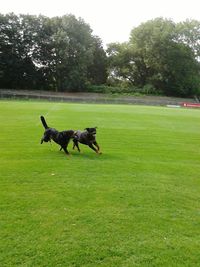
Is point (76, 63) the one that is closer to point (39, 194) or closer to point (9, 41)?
point (9, 41)

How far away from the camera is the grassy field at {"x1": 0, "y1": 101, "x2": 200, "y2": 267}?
5008 mm

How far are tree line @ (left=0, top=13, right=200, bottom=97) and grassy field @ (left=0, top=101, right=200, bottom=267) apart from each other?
62.0 meters

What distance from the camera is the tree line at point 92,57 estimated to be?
7119 centimetres

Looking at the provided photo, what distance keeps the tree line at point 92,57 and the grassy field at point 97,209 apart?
61956mm

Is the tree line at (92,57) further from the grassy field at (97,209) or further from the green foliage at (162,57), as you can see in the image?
the grassy field at (97,209)

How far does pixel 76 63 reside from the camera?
72062 mm

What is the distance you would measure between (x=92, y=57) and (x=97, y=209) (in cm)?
7019

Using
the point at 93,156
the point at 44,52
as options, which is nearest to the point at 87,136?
the point at 93,156

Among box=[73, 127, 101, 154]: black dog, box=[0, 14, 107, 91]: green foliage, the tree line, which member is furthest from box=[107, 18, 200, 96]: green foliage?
box=[73, 127, 101, 154]: black dog

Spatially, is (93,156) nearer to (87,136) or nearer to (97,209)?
(87,136)

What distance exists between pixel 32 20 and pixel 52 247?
73.9 meters

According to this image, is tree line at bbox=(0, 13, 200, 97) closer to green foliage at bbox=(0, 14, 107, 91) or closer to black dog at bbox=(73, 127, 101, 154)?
green foliage at bbox=(0, 14, 107, 91)

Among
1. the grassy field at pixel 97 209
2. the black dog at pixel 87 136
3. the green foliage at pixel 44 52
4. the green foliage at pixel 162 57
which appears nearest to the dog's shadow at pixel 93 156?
the grassy field at pixel 97 209

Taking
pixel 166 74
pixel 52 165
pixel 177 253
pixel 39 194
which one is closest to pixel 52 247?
pixel 177 253
